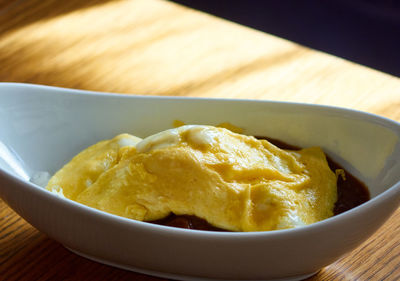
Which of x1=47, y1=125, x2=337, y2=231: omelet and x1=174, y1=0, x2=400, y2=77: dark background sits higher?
x1=47, y1=125, x2=337, y2=231: omelet

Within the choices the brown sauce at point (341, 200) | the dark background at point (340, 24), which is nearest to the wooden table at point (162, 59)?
the brown sauce at point (341, 200)

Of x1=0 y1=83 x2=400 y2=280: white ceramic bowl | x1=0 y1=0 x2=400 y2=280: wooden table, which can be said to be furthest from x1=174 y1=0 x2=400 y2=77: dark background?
x1=0 y1=83 x2=400 y2=280: white ceramic bowl

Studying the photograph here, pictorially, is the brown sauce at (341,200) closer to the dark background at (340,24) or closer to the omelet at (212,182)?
the omelet at (212,182)

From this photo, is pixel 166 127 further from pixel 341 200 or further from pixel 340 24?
pixel 340 24

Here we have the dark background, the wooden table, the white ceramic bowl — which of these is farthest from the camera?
the dark background

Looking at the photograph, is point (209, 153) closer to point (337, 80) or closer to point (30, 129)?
point (30, 129)

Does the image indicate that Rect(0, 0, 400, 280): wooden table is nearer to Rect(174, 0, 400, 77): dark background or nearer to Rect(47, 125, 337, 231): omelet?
Rect(47, 125, 337, 231): omelet
